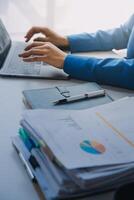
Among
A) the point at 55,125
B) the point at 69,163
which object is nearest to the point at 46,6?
the point at 55,125

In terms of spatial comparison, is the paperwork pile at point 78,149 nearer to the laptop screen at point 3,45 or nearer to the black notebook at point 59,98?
the black notebook at point 59,98

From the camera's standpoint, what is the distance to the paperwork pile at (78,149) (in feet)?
1.55

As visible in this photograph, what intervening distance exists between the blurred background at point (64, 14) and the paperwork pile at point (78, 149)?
1.04 metres

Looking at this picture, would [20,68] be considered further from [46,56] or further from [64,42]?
[64,42]

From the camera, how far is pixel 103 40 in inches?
53.6

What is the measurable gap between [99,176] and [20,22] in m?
1.26

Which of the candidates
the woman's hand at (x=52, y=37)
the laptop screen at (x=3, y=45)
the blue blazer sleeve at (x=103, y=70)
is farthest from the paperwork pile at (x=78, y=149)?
the woman's hand at (x=52, y=37)

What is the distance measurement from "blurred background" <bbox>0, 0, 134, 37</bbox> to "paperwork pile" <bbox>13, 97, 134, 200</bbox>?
1036 millimetres

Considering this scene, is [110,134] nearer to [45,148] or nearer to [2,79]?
[45,148]

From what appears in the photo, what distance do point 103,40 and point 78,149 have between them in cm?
91

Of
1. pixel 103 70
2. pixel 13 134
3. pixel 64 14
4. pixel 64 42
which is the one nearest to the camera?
pixel 13 134

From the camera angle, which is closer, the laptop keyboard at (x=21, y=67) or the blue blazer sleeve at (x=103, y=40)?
the laptop keyboard at (x=21, y=67)

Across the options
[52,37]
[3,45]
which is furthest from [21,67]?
[52,37]

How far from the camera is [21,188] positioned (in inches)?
20.9
